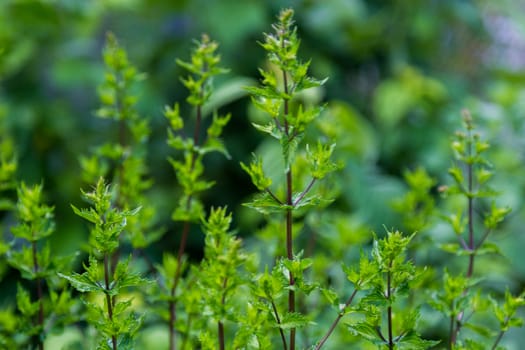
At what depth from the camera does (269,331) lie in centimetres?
67

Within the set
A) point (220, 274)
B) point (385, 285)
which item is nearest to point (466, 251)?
point (385, 285)

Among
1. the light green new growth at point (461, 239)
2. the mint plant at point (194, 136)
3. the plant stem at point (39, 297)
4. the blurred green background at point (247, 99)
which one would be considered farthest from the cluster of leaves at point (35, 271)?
the blurred green background at point (247, 99)

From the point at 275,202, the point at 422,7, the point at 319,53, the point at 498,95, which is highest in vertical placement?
the point at 422,7

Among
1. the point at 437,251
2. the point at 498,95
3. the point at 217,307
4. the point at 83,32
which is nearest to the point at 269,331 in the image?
the point at 217,307

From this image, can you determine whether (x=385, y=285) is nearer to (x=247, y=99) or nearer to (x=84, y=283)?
(x=84, y=283)

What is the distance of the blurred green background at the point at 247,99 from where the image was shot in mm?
1772

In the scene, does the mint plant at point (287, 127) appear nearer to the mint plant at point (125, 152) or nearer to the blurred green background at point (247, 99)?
the mint plant at point (125, 152)

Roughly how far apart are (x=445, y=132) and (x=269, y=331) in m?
1.53

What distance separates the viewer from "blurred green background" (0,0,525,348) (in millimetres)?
1772

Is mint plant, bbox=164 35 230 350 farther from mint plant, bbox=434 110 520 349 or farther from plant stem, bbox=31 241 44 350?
mint plant, bbox=434 110 520 349

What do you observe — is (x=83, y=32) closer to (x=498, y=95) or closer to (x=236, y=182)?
(x=236, y=182)

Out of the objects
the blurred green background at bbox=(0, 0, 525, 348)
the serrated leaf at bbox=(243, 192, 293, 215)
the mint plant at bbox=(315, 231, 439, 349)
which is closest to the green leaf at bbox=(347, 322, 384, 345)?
the mint plant at bbox=(315, 231, 439, 349)

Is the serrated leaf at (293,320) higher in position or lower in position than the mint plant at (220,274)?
lower

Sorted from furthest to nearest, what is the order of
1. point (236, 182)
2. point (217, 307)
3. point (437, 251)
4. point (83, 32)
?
point (236, 182) → point (83, 32) → point (437, 251) → point (217, 307)
